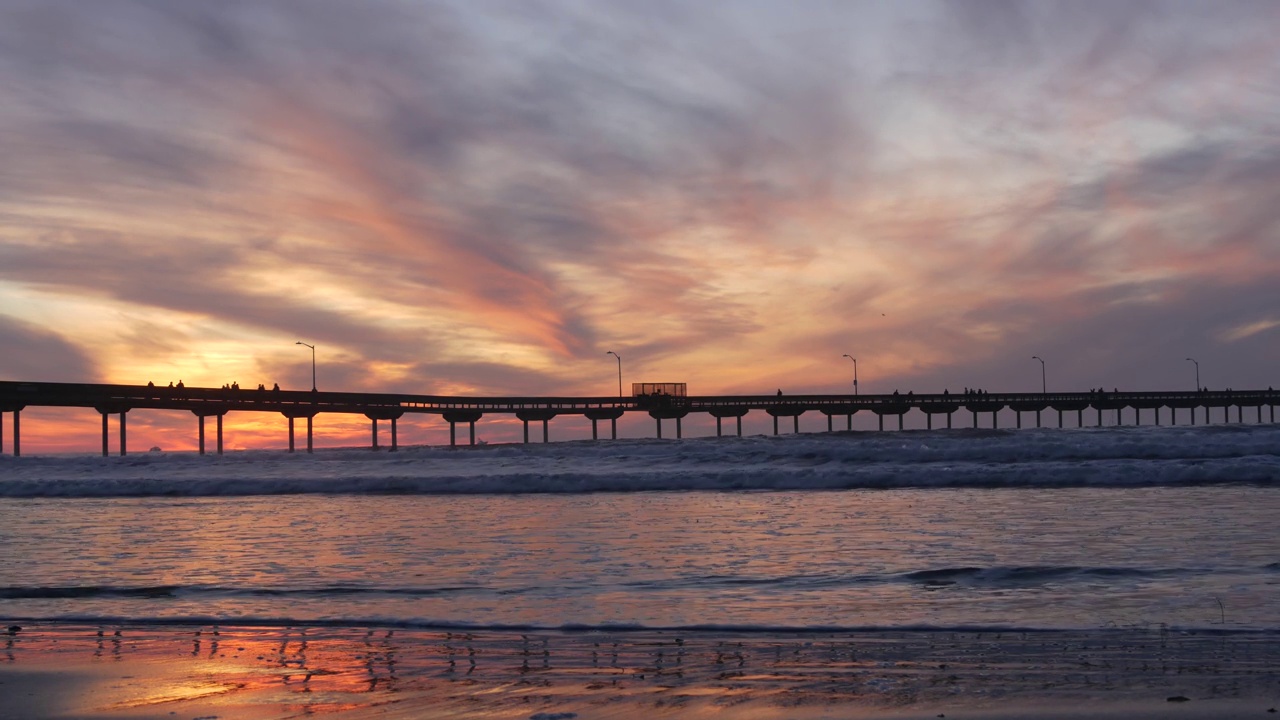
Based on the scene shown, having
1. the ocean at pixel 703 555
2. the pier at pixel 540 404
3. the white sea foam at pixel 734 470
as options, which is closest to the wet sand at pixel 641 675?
the ocean at pixel 703 555

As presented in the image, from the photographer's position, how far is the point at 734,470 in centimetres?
3338

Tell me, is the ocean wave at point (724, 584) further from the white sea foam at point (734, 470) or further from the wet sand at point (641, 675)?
the white sea foam at point (734, 470)

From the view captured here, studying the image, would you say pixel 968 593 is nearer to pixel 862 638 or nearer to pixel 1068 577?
pixel 1068 577

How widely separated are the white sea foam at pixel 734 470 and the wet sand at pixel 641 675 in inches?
813

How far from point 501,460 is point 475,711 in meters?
41.7

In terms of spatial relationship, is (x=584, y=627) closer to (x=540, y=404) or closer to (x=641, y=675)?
(x=641, y=675)

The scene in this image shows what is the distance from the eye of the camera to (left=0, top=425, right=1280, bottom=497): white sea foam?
28875 millimetres

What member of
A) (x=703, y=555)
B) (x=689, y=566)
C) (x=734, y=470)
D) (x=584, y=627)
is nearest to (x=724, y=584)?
(x=689, y=566)

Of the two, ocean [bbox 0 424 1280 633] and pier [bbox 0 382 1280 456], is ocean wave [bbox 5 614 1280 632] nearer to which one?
ocean [bbox 0 424 1280 633]

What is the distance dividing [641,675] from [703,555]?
258 inches

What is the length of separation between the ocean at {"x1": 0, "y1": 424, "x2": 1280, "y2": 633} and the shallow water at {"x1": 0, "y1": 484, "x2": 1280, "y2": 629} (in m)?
0.05

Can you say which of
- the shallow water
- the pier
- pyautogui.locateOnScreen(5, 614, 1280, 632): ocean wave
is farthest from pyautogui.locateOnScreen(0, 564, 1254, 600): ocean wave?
the pier

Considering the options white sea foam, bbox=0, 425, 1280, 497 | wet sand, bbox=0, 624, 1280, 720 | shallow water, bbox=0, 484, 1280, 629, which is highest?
wet sand, bbox=0, 624, 1280, 720

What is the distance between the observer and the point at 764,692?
263 inches
